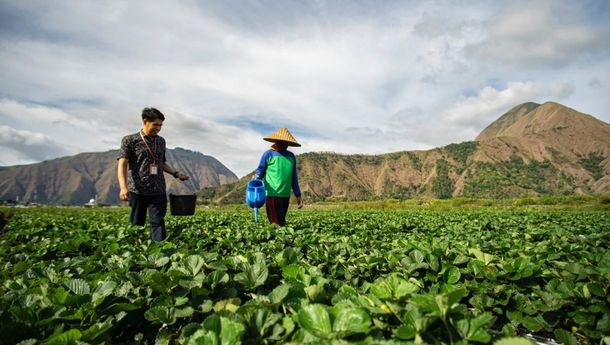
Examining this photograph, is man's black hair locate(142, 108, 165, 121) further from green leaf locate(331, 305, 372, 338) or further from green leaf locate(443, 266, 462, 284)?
green leaf locate(331, 305, 372, 338)

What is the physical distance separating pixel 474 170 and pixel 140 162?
173 metres

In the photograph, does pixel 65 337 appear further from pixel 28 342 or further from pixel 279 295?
pixel 279 295

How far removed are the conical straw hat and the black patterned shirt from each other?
2.32 m

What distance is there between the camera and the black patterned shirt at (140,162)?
196 inches

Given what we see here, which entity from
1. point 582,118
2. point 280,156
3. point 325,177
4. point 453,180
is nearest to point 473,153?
point 453,180

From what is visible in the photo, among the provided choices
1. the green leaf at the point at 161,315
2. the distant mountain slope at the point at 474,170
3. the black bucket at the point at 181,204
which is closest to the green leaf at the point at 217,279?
the green leaf at the point at 161,315

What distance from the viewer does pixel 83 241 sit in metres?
3.81

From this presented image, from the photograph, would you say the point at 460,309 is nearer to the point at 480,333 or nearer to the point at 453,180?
the point at 480,333

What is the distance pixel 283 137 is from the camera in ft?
22.2

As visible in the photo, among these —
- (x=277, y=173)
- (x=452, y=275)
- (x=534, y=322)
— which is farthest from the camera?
(x=277, y=173)

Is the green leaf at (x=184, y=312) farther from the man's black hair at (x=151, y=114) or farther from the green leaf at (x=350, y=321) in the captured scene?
the man's black hair at (x=151, y=114)

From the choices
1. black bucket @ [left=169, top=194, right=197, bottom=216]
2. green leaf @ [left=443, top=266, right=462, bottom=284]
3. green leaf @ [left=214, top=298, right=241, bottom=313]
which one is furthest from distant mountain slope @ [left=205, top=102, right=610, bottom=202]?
green leaf @ [left=214, top=298, right=241, bottom=313]

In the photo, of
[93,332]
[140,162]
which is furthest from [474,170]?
[93,332]

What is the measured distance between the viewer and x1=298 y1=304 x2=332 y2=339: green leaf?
1.10 m
